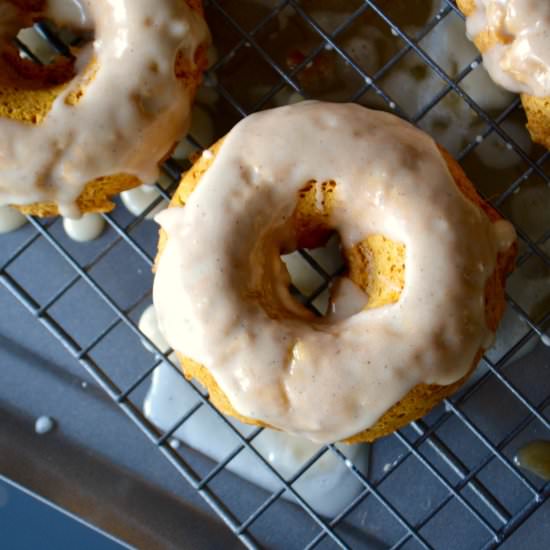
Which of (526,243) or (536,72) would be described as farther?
(526,243)

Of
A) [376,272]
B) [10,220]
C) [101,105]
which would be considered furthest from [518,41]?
[10,220]

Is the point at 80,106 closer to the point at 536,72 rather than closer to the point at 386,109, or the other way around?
the point at 386,109

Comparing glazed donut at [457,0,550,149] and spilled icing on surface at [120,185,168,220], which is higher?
spilled icing on surface at [120,185,168,220]

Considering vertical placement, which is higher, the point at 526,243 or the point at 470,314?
the point at 470,314

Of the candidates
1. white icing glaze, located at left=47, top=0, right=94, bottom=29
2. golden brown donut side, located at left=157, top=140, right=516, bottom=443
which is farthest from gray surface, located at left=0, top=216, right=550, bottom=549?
white icing glaze, located at left=47, top=0, right=94, bottom=29

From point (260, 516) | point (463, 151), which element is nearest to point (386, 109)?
point (463, 151)

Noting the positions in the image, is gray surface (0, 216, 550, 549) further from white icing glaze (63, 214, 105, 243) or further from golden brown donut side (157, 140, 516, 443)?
golden brown donut side (157, 140, 516, 443)

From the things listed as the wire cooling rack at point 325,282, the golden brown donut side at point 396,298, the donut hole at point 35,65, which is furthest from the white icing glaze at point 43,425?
the donut hole at point 35,65
